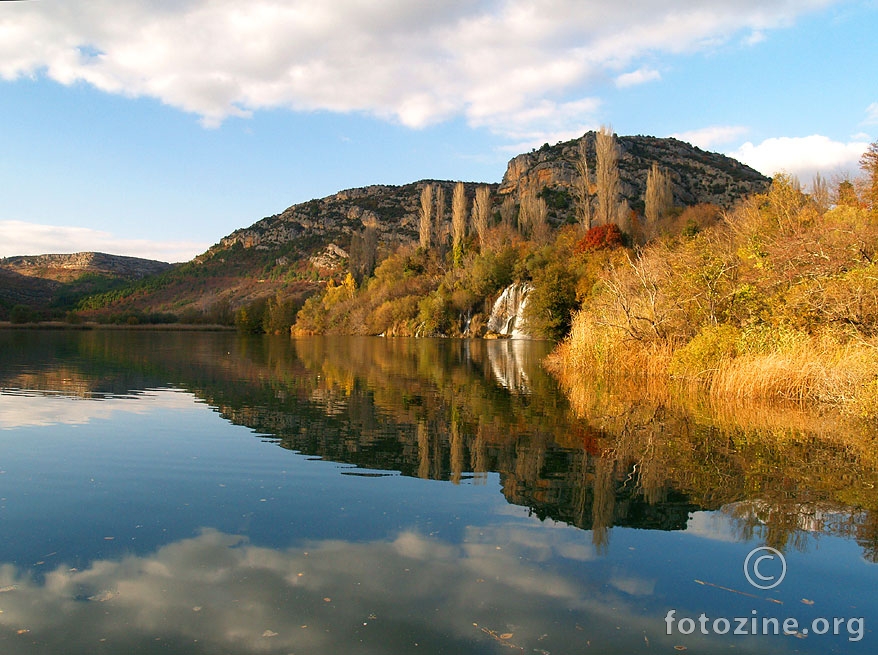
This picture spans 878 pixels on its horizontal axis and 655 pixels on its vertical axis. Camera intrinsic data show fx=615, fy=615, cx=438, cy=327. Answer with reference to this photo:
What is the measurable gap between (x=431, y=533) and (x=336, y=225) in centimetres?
15989

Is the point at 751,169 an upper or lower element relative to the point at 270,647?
upper

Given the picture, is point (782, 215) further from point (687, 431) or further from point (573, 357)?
point (687, 431)

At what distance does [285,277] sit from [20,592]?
137332 millimetres

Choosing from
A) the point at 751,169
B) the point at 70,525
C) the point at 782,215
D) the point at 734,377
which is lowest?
the point at 70,525

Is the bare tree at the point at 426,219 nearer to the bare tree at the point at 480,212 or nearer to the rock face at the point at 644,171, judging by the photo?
the bare tree at the point at 480,212

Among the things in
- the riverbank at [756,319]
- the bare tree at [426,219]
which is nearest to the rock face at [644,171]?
the bare tree at [426,219]

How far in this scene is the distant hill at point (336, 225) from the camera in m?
111

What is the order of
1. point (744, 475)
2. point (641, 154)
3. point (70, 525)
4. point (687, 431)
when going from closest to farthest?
point (70, 525) → point (744, 475) → point (687, 431) → point (641, 154)

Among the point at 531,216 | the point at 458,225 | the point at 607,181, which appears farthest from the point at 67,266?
the point at 607,181

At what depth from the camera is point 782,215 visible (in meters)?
26.7

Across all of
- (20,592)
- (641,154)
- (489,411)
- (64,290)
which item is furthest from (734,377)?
(64,290)

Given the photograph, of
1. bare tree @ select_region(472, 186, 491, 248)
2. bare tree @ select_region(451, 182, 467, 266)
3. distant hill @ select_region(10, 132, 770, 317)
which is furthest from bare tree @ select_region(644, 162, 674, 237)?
bare tree @ select_region(451, 182, 467, 266)

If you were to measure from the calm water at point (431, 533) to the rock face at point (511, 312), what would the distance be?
52.8m

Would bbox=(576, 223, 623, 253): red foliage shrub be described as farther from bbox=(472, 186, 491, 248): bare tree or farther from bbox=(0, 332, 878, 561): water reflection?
bbox=(0, 332, 878, 561): water reflection
